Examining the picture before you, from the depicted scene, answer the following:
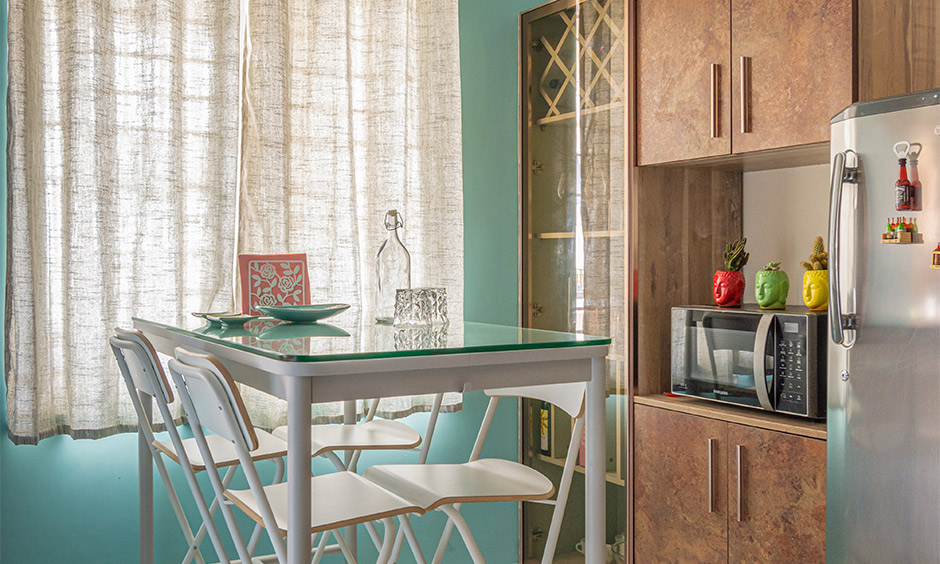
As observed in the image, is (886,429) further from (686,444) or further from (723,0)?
(723,0)

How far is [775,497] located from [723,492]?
210 millimetres

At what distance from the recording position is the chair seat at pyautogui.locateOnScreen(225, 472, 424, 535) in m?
1.88

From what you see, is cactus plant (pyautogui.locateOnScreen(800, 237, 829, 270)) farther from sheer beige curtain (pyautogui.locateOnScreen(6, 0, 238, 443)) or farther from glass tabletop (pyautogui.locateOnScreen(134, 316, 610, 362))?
sheer beige curtain (pyautogui.locateOnScreen(6, 0, 238, 443))


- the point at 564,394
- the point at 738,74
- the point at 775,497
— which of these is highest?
the point at 738,74

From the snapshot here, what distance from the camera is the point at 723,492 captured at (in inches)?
108

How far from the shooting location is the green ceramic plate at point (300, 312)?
2.34 metres

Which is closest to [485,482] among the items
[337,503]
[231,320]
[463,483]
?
[463,483]

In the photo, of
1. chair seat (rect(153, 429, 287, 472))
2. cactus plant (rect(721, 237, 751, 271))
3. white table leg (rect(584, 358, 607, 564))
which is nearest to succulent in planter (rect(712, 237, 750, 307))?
cactus plant (rect(721, 237, 751, 271))

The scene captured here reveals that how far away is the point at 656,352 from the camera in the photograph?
313cm

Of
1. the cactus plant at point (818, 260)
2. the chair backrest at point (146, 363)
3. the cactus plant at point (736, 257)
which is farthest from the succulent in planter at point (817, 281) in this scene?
the chair backrest at point (146, 363)

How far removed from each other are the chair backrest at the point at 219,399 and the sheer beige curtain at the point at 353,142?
126 cm

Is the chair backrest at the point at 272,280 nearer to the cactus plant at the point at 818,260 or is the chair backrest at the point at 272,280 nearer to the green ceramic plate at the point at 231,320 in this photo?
the green ceramic plate at the point at 231,320

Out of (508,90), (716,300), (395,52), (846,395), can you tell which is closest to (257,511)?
(846,395)

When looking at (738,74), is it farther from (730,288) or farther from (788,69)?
(730,288)
